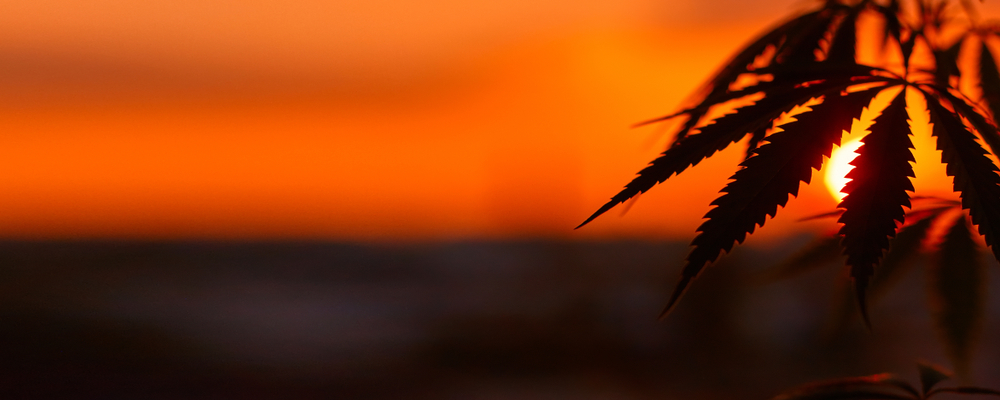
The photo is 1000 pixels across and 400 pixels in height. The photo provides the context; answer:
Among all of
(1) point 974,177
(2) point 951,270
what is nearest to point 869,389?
(2) point 951,270

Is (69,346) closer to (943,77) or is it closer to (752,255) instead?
(943,77)

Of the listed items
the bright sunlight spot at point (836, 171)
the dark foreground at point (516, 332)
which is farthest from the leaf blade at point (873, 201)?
the dark foreground at point (516, 332)

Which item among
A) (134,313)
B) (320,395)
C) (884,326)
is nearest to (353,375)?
(320,395)

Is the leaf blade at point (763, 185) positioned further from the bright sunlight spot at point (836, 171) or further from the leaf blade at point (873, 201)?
the bright sunlight spot at point (836, 171)

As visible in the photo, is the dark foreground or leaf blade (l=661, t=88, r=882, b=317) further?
the dark foreground

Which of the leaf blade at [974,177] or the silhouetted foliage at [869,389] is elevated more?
the leaf blade at [974,177]

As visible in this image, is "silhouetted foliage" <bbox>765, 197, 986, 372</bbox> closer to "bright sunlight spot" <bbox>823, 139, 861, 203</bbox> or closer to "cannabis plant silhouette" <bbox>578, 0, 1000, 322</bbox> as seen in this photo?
"bright sunlight spot" <bbox>823, 139, 861, 203</bbox>

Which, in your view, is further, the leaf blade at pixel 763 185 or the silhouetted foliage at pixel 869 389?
the silhouetted foliage at pixel 869 389

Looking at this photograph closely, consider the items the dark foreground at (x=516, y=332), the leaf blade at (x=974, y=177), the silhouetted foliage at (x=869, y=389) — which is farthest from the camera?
the dark foreground at (x=516, y=332)

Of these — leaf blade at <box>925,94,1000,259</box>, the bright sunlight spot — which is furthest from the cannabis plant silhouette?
the bright sunlight spot
